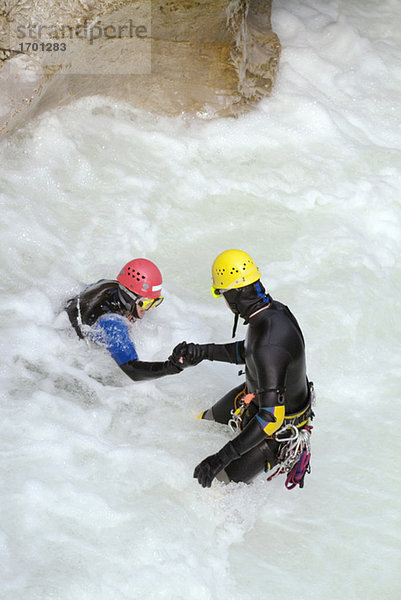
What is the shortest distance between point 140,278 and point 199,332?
0.91m

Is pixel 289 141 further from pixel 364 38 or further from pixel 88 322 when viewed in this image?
pixel 88 322

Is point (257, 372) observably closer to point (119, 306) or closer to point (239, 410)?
point (239, 410)

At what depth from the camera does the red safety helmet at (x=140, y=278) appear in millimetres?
5121

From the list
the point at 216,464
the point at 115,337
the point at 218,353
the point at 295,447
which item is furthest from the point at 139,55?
the point at 216,464

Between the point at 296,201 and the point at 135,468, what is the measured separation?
343cm

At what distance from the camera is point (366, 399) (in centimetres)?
564

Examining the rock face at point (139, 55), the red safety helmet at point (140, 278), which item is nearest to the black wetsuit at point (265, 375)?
the red safety helmet at point (140, 278)

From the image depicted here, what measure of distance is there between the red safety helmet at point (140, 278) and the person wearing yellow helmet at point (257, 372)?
0.65 meters

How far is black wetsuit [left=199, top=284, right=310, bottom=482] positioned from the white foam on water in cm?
28

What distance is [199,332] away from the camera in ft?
19.2

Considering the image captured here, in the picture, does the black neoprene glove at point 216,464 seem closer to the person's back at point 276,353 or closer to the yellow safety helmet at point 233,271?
the person's back at point 276,353

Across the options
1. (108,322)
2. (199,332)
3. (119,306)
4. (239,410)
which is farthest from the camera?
(199,332)

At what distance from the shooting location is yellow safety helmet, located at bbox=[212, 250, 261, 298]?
171 inches

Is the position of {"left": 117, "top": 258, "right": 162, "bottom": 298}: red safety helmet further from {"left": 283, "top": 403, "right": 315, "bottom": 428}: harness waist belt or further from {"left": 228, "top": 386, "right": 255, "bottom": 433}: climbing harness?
{"left": 283, "top": 403, "right": 315, "bottom": 428}: harness waist belt
